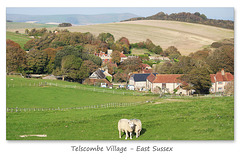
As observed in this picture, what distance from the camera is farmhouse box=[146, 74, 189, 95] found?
114ft

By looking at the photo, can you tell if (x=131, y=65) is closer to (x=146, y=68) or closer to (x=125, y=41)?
(x=146, y=68)

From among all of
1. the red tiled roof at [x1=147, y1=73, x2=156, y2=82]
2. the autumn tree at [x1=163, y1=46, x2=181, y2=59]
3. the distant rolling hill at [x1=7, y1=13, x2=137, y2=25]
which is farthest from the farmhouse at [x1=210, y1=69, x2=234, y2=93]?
the autumn tree at [x1=163, y1=46, x2=181, y2=59]

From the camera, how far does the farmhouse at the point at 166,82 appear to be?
3462cm

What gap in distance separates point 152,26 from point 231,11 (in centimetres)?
4375

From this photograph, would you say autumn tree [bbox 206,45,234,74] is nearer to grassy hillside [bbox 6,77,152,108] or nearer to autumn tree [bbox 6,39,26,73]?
grassy hillside [bbox 6,77,152,108]

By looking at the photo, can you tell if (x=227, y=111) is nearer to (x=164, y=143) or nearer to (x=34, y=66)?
(x=164, y=143)

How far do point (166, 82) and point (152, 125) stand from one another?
20.4 m

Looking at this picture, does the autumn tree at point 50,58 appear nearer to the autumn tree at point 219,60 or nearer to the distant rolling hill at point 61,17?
the distant rolling hill at point 61,17

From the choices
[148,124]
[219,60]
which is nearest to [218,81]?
[219,60]

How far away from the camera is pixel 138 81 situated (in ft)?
133

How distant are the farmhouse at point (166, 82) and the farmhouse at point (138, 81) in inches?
29.6

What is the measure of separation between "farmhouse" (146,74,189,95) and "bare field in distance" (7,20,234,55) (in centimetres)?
771

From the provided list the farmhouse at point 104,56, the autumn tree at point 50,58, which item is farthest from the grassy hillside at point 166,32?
the autumn tree at point 50,58
